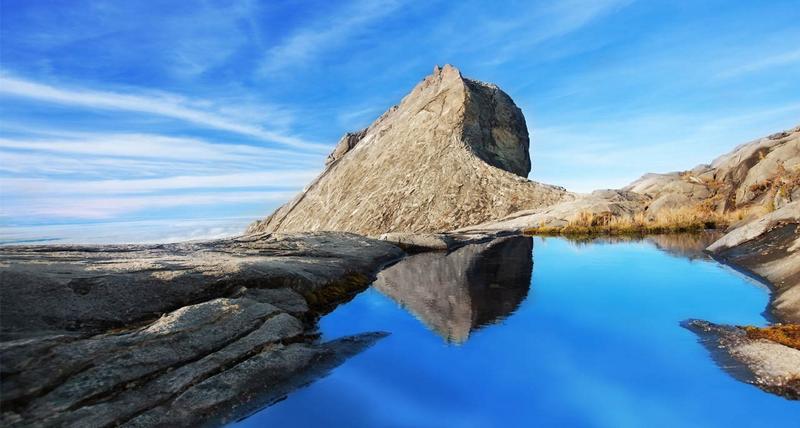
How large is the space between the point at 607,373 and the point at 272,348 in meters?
5.99

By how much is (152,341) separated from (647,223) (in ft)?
109

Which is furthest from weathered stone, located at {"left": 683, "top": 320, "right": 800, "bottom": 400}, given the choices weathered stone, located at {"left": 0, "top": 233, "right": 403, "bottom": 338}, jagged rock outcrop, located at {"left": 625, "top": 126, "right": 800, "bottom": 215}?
jagged rock outcrop, located at {"left": 625, "top": 126, "right": 800, "bottom": 215}

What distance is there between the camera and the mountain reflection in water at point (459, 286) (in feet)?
38.0


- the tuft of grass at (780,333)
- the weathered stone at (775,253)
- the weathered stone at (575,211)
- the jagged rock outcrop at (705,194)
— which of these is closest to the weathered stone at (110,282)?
the tuft of grass at (780,333)

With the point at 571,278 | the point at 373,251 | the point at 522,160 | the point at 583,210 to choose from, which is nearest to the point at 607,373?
the point at 571,278

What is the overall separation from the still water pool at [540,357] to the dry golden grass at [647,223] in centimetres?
1620

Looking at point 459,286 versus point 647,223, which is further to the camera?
point 647,223

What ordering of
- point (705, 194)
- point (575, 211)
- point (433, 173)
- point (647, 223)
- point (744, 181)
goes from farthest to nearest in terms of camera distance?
point (433, 173)
point (575, 211)
point (705, 194)
point (744, 181)
point (647, 223)

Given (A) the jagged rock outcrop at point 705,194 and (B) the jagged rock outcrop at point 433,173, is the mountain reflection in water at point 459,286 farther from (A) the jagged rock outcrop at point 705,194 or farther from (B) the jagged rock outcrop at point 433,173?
(B) the jagged rock outcrop at point 433,173

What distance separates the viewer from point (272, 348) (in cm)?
847

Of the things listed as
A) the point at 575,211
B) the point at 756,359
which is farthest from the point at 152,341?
the point at 575,211

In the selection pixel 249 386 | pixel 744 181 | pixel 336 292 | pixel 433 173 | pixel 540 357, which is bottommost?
pixel 540 357

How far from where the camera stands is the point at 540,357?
29.1 ft

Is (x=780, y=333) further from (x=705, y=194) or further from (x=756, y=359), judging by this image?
(x=705, y=194)
